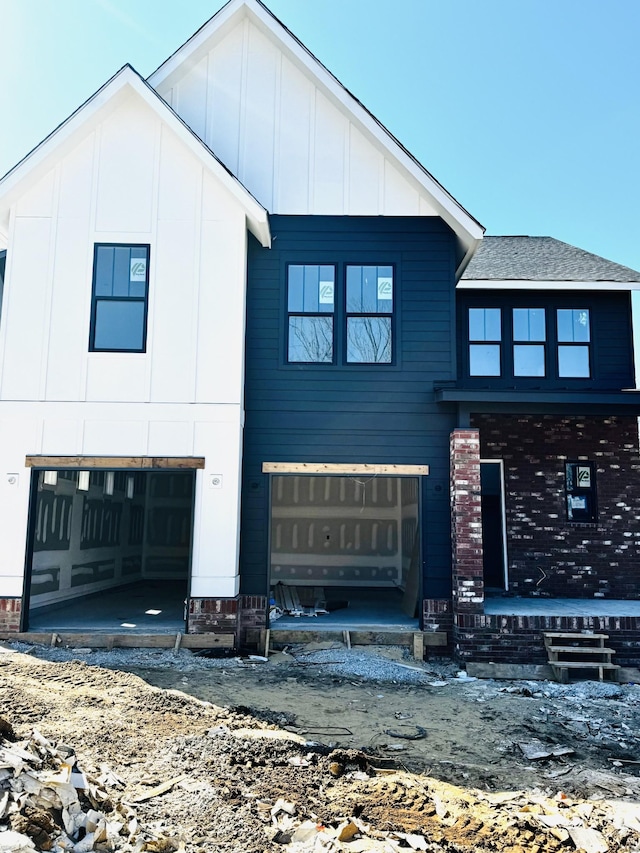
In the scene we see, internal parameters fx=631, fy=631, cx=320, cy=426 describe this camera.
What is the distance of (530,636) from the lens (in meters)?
9.56

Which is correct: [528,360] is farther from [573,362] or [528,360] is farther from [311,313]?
[311,313]

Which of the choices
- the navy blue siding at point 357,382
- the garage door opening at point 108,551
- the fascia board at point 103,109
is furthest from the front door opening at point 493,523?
the fascia board at point 103,109

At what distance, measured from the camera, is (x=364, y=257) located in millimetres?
11062

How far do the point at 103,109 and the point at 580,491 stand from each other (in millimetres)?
11168

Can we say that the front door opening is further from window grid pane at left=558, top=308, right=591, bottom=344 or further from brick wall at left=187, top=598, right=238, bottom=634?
brick wall at left=187, top=598, right=238, bottom=634

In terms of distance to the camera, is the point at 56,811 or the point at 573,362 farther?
the point at 573,362

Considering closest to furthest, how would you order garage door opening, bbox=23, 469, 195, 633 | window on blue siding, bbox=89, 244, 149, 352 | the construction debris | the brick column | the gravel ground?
the construction debris
the gravel ground
the brick column
window on blue siding, bbox=89, 244, 149, 352
garage door opening, bbox=23, 469, 195, 633

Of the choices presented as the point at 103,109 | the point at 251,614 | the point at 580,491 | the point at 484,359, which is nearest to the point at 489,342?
the point at 484,359

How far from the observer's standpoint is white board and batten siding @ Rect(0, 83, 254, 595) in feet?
33.3

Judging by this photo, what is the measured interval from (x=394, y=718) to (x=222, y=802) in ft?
9.76

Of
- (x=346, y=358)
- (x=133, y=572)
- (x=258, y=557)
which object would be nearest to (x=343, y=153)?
(x=346, y=358)

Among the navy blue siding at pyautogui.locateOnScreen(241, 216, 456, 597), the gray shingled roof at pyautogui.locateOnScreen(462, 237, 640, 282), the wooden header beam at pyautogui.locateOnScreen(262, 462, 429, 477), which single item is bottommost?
the wooden header beam at pyautogui.locateOnScreen(262, 462, 429, 477)

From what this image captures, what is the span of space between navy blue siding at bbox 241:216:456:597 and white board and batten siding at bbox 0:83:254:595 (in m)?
0.52

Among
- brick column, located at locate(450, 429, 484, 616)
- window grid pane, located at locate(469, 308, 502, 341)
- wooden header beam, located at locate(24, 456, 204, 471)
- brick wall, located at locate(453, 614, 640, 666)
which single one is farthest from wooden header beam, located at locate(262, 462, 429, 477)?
window grid pane, located at locate(469, 308, 502, 341)
